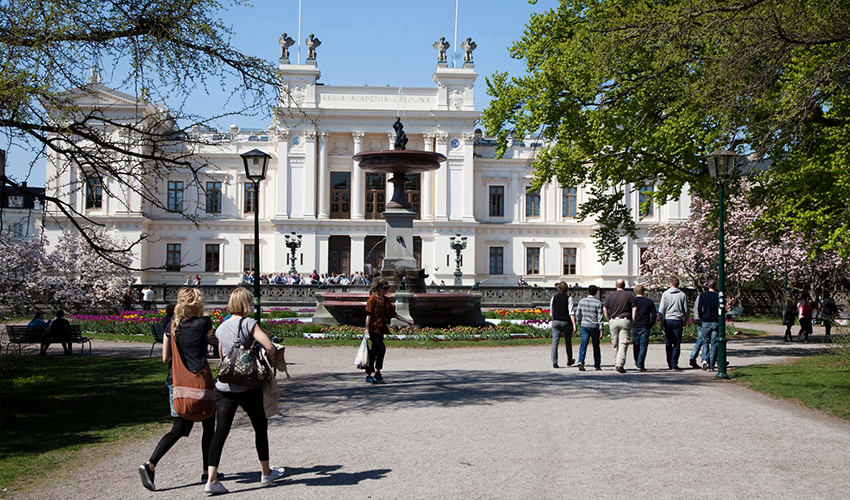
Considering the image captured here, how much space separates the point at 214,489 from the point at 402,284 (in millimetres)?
17309

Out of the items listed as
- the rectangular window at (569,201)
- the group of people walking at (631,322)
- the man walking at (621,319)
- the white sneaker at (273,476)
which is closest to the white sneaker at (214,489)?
the white sneaker at (273,476)

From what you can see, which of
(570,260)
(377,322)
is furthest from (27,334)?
(570,260)

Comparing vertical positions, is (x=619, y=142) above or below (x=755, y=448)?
above

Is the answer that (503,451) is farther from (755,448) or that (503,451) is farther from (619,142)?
(619,142)

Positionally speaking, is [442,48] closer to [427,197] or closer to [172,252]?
[427,197]

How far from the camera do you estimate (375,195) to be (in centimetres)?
5625

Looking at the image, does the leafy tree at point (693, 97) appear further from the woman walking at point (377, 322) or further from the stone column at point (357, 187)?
the stone column at point (357, 187)

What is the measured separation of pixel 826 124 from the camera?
47.1ft

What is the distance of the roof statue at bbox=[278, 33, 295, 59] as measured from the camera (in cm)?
5481

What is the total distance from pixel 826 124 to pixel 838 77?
4.00 m

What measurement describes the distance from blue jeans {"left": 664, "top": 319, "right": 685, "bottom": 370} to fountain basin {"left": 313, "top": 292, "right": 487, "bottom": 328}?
28.2ft

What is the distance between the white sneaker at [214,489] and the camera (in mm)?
5777

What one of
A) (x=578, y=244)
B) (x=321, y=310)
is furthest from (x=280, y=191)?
(x=321, y=310)

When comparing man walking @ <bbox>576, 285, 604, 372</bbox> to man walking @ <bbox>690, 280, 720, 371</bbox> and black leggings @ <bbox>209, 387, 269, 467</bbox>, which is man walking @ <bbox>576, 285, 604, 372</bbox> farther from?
black leggings @ <bbox>209, 387, 269, 467</bbox>
